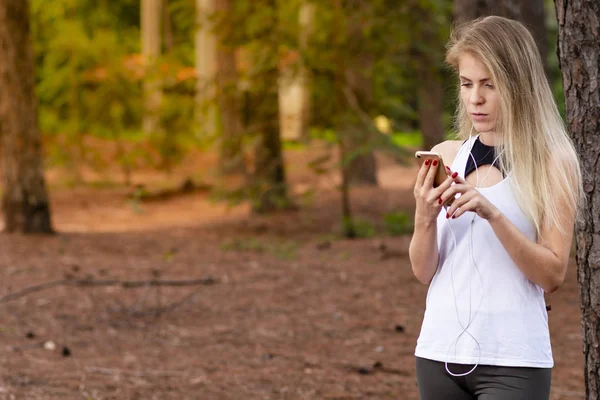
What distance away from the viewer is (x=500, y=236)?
234cm

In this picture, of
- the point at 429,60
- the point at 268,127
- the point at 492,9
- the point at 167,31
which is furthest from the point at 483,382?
the point at 167,31

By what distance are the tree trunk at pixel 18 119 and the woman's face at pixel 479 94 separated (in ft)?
29.0

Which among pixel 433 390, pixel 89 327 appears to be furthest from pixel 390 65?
pixel 433 390

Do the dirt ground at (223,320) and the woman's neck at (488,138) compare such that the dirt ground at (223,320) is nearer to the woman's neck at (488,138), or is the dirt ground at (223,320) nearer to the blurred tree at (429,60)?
the blurred tree at (429,60)

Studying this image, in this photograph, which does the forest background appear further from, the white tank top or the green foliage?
the white tank top

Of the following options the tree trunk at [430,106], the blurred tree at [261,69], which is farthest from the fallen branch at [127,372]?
the tree trunk at [430,106]

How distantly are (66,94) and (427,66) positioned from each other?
37.4 ft

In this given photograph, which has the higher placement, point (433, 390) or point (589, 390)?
point (433, 390)

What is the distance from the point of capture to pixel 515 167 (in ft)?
7.95

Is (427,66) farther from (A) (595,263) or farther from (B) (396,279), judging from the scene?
(A) (595,263)

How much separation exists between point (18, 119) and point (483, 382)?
9070mm

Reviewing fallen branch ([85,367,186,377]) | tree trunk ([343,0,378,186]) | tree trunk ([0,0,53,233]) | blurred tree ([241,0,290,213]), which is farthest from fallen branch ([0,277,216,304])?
tree trunk ([0,0,53,233])

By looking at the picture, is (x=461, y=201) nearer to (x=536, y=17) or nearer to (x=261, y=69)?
(x=536, y=17)

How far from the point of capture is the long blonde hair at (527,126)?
94.4 inches
